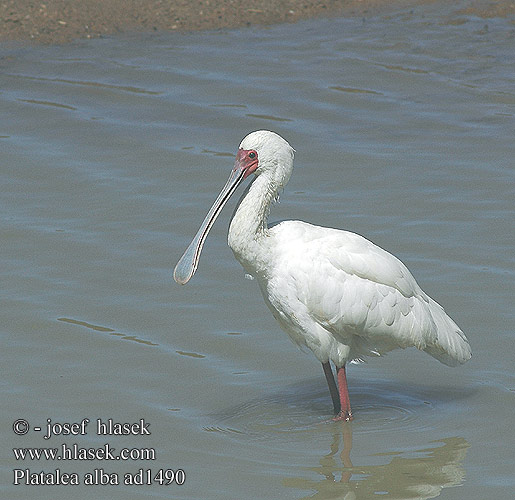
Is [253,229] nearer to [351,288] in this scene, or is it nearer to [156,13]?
[351,288]

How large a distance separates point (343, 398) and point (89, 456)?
1.70 meters

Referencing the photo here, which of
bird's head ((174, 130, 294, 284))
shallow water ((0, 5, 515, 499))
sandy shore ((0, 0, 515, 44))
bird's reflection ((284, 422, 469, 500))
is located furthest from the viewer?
sandy shore ((0, 0, 515, 44))

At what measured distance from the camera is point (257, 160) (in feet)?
25.1

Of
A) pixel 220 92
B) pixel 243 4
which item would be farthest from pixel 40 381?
pixel 243 4

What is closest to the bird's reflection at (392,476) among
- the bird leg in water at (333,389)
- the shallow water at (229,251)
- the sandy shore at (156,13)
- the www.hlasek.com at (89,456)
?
the shallow water at (229,251)

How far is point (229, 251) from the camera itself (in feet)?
34.4

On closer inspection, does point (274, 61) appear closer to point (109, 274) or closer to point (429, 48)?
point (429, 48)

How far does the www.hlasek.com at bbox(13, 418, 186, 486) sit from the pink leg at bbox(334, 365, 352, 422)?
1.24 meters

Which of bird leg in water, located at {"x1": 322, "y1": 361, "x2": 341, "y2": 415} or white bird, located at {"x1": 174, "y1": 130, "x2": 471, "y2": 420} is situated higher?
white bird, located at {"x1": 174, "y1": 130, "x2": 471, "y2": 420}

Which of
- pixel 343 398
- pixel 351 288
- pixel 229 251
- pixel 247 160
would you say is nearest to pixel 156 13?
pixel 229 251

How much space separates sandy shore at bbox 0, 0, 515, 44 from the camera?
16875 millimetres

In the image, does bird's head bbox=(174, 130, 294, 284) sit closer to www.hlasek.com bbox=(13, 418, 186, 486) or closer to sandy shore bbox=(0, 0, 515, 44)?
www.hlasek.com bbox=(13, 418, 186, 486)

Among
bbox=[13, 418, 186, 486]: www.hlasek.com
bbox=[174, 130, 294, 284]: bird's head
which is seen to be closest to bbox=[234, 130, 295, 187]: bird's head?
bbox=[174, 130, 294, 284]: bird's head

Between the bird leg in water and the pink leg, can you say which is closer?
the pink leg
